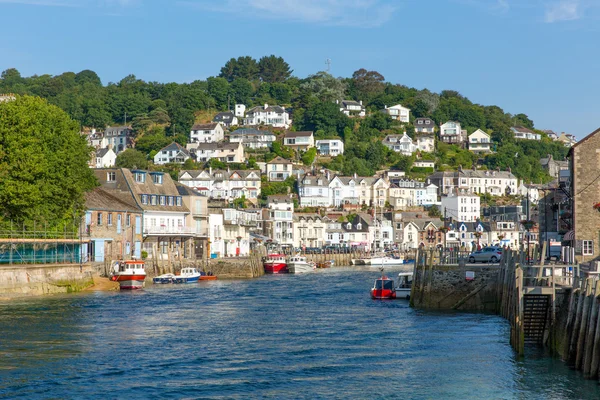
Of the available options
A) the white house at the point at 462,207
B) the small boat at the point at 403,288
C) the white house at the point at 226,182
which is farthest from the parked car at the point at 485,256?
the white house at the point at 462,207

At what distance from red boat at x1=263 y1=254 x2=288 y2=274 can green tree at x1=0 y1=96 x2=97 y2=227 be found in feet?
133

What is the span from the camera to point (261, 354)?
1532 inches

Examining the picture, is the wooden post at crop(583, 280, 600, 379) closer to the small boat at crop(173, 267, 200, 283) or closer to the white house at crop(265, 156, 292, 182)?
the small boat at crop(173, 267, 200, 283)

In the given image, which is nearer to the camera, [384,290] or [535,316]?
[535,316]

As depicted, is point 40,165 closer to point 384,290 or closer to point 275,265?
point 384,290

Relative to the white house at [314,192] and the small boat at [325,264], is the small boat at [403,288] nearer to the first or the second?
the small boat at [325,264]

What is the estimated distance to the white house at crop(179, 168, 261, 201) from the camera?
18400 centimetres

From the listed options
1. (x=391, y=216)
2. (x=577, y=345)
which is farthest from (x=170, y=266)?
(x=391, y=216)

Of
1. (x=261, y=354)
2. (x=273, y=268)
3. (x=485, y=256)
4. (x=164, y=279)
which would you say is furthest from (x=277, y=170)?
(x=261, y=354)

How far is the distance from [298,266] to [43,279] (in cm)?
5377

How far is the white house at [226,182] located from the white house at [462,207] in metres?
41.9

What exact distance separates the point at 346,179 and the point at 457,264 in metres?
135

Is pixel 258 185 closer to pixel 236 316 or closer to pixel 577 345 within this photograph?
pixel 236 316

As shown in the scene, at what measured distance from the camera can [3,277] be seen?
6088cm
